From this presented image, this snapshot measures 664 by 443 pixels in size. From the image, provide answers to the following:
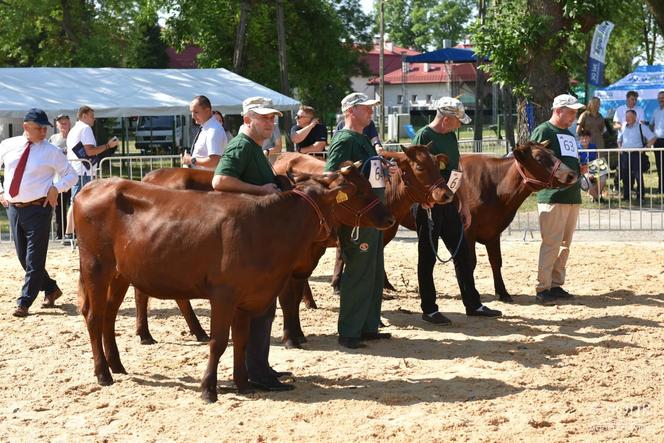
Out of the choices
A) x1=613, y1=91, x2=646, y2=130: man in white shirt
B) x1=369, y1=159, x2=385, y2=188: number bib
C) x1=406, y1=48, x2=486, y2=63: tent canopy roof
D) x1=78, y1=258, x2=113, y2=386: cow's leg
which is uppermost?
x1=406, y1=48, x2=486, y2=63: tent canopy roof

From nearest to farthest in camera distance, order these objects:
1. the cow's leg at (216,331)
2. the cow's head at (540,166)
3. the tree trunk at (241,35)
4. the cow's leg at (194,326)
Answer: the cow's leg at (216,331) → the cow's leg at (194,326) → the cow's head at (540,166) → the tree trunk at (241,35)

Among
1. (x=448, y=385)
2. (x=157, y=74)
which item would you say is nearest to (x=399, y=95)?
(x=157, y=74)

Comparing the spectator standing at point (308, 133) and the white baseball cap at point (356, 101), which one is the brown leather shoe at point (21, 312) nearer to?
the white baseball cap at point (356, 101)

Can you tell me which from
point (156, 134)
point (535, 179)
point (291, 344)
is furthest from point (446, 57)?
point (291, 344)

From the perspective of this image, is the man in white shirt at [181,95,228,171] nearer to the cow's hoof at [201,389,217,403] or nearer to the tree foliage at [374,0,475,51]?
the cow's hoof at [201,389,217,403]

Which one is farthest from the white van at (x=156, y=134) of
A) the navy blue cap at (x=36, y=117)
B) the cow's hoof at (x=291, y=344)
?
the cow's hoof at (x=291, y=344)

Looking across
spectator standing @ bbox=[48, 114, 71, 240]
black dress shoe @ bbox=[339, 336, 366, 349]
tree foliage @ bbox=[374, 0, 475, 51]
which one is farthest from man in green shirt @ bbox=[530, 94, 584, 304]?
tree foliage @ bbox=[374, 0, 475, 51]

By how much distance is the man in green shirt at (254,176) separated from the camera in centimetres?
706

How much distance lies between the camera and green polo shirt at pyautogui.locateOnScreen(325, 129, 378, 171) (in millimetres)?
8172

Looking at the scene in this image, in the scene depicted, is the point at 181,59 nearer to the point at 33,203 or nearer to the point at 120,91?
the point at 120,91

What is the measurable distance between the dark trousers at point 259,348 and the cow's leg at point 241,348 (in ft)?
0.40

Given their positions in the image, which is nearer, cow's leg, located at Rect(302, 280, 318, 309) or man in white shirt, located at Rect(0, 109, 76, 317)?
man in white shirt, located at Rect(0, 109, 76, 317)

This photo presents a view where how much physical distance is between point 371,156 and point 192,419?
9.41 feet

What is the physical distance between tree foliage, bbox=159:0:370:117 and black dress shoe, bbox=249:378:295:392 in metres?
28.0
